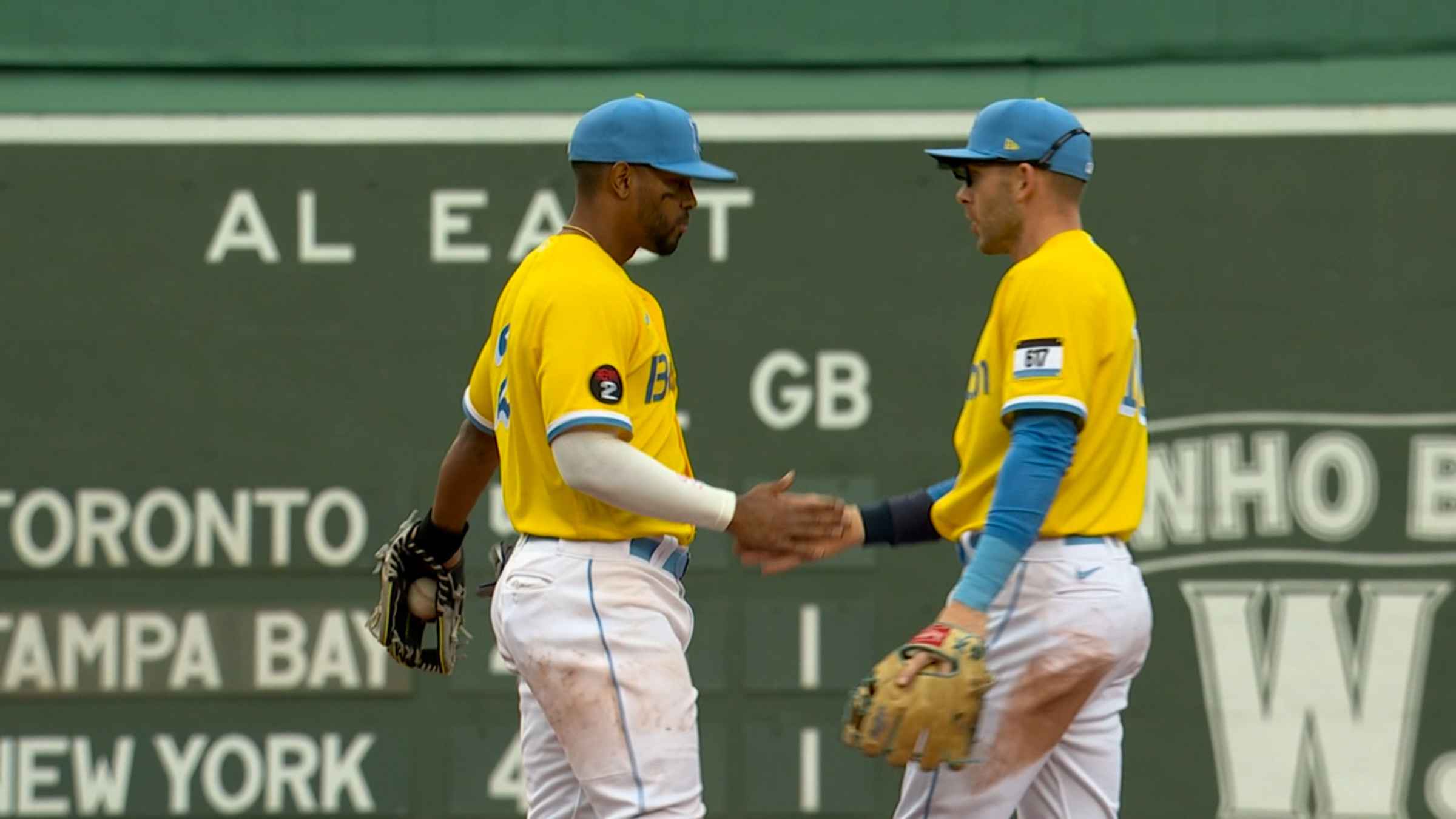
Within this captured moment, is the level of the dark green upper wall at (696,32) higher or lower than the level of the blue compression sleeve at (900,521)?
higher

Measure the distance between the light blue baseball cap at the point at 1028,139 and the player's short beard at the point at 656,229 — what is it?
529 millimetres

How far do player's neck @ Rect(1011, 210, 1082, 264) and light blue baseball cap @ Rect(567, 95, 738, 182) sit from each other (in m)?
0.57

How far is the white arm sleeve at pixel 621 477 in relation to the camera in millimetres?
3434

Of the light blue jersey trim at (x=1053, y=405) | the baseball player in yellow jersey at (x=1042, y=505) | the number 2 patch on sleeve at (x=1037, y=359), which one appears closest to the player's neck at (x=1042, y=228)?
the baseball player in yellow jersey at (x=1042, y=505)

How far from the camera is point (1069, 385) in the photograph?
11.2 ft

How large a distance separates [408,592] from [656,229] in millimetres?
1015

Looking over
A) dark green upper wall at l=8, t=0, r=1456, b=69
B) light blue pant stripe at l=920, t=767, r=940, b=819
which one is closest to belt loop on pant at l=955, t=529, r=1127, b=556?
light blue pant stripe at l=920, t=767, r=940, b=819

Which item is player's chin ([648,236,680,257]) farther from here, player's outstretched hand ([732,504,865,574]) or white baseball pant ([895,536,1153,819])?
white baseball pant ([895,536,1153,819])

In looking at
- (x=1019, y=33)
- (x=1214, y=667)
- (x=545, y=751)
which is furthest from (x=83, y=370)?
(x=1214, y=667)

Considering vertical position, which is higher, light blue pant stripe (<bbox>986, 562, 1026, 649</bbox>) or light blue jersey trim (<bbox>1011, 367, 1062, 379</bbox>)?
light blue jersey trim (<bbox>1011, 367, 1062, 379</bbox>)

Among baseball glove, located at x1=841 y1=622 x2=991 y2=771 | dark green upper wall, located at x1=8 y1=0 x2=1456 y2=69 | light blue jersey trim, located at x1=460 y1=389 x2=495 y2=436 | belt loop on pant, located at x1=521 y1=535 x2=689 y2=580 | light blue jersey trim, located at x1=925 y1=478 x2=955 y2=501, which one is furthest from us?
dark green upper wall, located at x1=8 y1=0 x2=1456 y2=69

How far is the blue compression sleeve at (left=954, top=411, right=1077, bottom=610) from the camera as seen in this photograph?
3.39m

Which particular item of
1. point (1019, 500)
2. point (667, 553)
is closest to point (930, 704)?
point (1019, 500)

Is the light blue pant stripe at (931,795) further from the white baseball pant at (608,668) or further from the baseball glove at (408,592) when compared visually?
Result: the baseball glove at (408,592)
